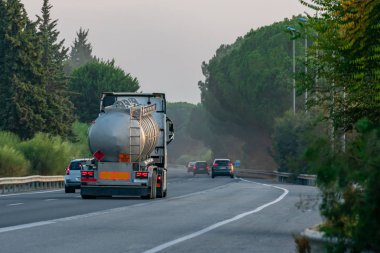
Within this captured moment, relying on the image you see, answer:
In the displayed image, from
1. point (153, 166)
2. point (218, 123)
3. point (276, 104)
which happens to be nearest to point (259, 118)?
point (276, 104)

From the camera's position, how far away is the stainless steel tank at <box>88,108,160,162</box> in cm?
3656

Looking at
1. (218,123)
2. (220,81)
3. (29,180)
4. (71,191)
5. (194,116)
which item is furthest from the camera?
(194,116)

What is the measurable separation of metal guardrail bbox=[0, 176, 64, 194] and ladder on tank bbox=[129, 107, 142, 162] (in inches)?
493

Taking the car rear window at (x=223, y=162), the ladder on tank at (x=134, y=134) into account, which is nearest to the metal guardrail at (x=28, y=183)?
the ladder on tank at (x=134, y=134)

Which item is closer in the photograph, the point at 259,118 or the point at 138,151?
the point at 138,151

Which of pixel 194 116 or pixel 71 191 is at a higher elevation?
pixel 194 116

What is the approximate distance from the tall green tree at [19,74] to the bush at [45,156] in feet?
34.7

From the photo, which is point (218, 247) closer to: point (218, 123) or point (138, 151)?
point (138, 151)

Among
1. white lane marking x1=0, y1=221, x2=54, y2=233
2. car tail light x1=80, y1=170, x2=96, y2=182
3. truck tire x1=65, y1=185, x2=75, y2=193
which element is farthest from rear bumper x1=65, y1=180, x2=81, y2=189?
white lane marking x1=0, y1=221, x2=54, y2=233

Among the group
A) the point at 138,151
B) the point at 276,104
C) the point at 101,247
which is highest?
the point at 276,104

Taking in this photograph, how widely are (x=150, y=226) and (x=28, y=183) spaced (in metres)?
31.0

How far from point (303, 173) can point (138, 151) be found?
37.0 m

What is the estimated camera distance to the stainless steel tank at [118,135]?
36.6 metres

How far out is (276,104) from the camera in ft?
336
